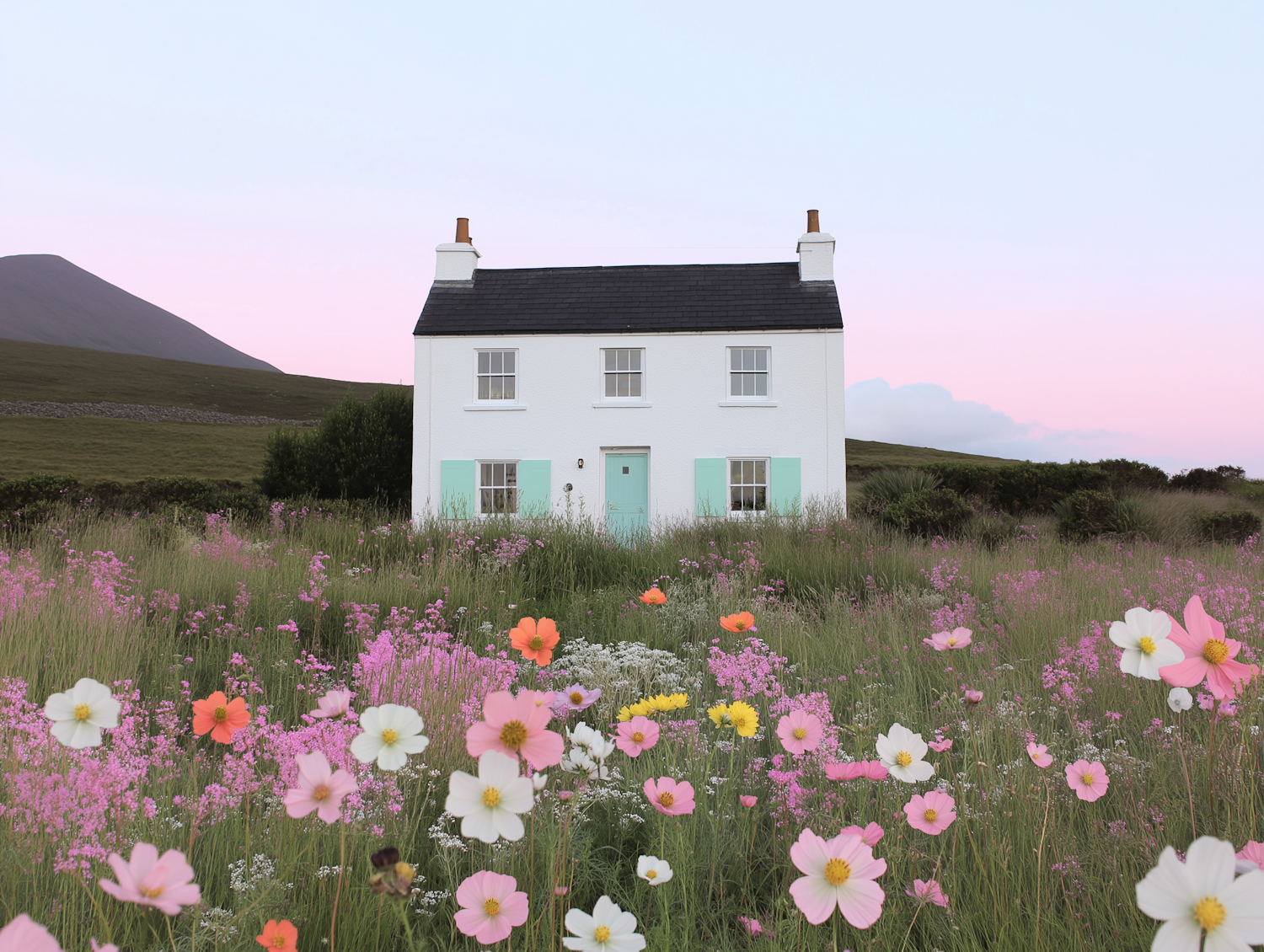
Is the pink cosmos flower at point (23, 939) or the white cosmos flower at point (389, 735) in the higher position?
the white cosmos flower at point (389, 735)

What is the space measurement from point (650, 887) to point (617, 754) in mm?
1052

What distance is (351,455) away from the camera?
1945 cm

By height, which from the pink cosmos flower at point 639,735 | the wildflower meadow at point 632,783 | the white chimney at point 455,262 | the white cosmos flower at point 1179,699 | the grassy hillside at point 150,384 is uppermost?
the grassy hillside at point 150,384

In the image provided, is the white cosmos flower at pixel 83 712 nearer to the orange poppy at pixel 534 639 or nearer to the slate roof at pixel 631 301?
the orange poppy at pixel 534 639

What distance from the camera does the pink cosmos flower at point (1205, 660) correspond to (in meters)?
1.39

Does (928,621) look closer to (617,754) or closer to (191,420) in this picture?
(617,754)

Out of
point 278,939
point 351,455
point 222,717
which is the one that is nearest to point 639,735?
point 278,939

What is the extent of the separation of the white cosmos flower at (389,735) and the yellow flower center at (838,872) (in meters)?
0.71

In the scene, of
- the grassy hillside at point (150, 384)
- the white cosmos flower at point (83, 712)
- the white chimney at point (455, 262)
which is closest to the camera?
the white cosmos flower at point (83, 712)

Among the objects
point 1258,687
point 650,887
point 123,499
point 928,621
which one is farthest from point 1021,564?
point 123,499

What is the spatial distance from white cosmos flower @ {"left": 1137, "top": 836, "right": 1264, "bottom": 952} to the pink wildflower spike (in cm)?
74

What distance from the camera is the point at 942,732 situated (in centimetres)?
279

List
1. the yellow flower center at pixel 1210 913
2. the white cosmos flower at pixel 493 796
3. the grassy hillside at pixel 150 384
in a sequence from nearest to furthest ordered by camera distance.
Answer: the yellow flower center at pixel 1210 913
the white cosmos flower at pixel 493 796
the grassy hillside at pixel 150 384

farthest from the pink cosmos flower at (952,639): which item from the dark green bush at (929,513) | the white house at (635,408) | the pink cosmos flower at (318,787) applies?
the white house at (635,408)
